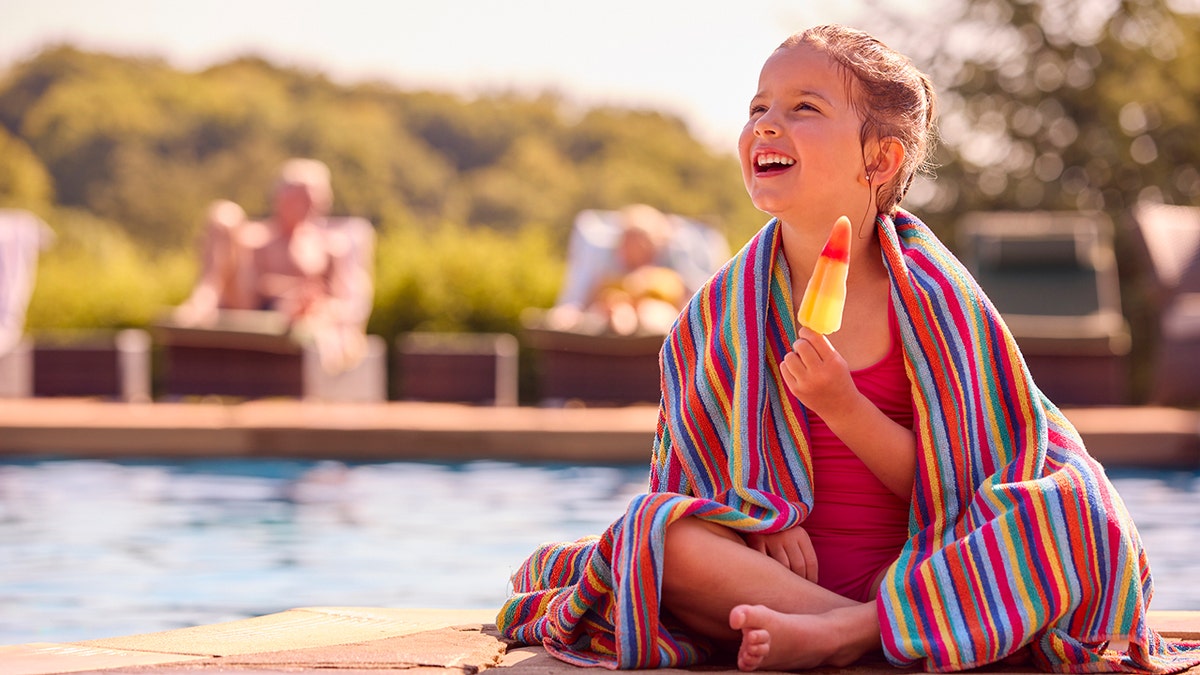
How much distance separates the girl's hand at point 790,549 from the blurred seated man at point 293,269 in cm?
666

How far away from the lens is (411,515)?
5.55 meters

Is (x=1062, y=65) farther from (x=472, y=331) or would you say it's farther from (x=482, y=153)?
(x=482, y=153)

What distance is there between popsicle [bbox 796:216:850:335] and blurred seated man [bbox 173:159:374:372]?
678 cm

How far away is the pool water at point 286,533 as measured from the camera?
4.09 m

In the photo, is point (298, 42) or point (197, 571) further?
point (298, 42)

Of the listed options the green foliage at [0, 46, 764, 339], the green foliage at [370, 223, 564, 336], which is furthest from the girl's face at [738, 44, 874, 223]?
the green foliage at [0, 46, 764, 339]

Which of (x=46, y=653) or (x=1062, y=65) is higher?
(x=1062, y=65)

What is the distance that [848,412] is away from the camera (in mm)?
2119

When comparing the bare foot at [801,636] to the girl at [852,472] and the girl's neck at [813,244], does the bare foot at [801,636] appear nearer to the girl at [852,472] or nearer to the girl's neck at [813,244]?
the girl at [852,472]

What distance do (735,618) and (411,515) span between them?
145 inches

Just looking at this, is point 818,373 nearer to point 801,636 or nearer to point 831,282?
point 831,282

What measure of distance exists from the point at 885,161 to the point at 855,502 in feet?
1.76

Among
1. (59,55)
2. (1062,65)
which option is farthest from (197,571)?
(59,55)

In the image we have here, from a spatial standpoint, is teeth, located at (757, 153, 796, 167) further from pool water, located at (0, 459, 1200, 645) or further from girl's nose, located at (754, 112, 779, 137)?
pool water, located at (0, 459, 1200, 645)
